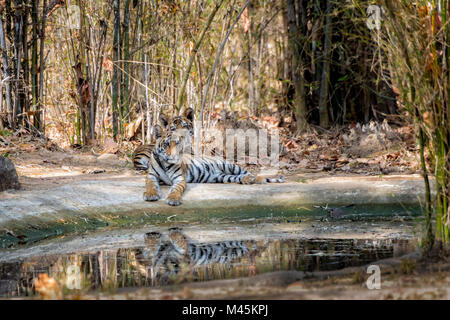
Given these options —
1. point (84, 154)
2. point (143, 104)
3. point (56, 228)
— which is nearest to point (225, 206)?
point (56, 228)

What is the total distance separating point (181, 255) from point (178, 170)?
2589mm

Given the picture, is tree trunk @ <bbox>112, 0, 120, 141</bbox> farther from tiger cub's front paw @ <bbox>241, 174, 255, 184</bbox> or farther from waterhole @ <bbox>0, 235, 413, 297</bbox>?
waterhole @ <bbox>0, 235, 413, 297</bbox>

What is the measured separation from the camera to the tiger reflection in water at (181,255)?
4.58 meters

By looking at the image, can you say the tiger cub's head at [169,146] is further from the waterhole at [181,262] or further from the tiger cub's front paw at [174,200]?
the waterhole at [181,262]

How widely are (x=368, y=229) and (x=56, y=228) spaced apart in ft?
→ 9.53

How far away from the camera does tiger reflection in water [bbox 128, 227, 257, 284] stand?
458 centimetres

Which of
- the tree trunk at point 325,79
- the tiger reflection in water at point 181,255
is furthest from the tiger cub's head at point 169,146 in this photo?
the tree trunk at point 325,79

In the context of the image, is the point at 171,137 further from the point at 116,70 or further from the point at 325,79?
the point at 325,79

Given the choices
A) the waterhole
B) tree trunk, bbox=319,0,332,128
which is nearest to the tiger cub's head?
the waterhole

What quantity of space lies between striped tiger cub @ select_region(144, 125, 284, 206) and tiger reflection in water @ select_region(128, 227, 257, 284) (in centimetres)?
95

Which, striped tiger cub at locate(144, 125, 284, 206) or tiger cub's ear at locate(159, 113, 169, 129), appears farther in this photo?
tiger cub's ear at locate(159, 113, 169, 129)

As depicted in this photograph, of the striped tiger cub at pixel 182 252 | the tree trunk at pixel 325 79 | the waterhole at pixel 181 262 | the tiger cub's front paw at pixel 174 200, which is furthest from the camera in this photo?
the tree trunk at pixel 325 79

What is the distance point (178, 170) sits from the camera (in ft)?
25.1

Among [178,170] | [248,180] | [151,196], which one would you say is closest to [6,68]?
[178,170]
